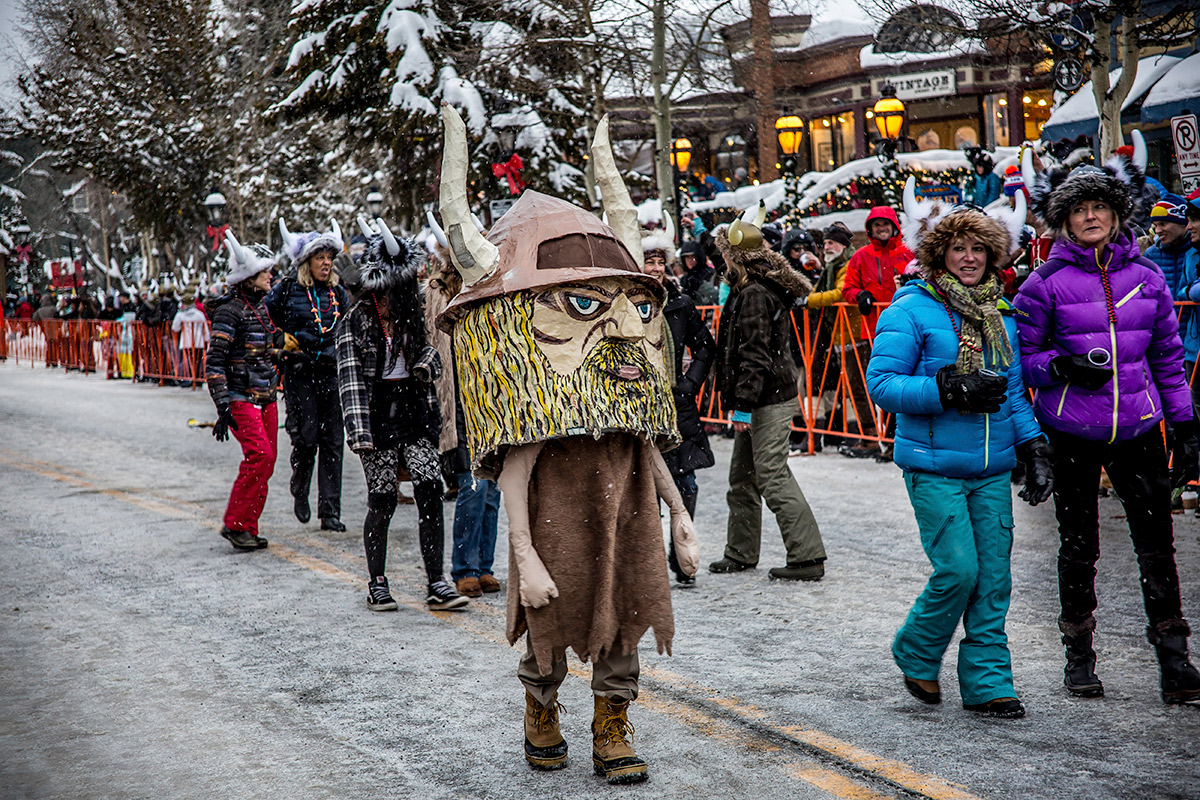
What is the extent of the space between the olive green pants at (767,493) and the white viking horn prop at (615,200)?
295 cm

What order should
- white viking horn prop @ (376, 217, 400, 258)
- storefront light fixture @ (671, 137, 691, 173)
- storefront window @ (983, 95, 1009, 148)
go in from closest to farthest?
white viking horn prop @ (376, 217, 400, 258) < storefront light fixture @ (671, 137, 691, 173) < storefront window @ (983, 95, 1009, 148)

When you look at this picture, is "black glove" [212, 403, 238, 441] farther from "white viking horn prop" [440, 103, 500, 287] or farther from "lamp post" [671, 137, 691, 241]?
"lamp post" [671, 137, 691, 241]

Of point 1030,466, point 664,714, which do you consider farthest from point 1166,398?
point 664,714

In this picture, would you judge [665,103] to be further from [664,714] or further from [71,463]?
[664,714]

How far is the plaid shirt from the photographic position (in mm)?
6840

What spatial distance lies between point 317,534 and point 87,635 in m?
2.75

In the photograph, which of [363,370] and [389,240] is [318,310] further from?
[389,240]

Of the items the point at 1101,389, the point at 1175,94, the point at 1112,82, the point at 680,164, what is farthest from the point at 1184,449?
the point at 680,164

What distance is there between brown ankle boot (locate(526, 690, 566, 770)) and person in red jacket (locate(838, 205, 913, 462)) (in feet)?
23.5

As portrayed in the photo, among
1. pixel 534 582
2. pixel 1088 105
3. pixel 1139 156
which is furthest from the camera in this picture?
pixel 1088 105

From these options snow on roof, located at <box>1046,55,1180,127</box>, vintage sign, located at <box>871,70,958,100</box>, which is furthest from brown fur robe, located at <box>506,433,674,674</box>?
vintage sign, located at <box>871,70,958,100</box>

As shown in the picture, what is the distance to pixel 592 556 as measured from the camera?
4430mm

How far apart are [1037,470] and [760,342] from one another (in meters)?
2.74

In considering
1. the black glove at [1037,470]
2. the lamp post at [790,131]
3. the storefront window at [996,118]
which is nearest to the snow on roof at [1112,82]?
the lamp post at [790,131]
